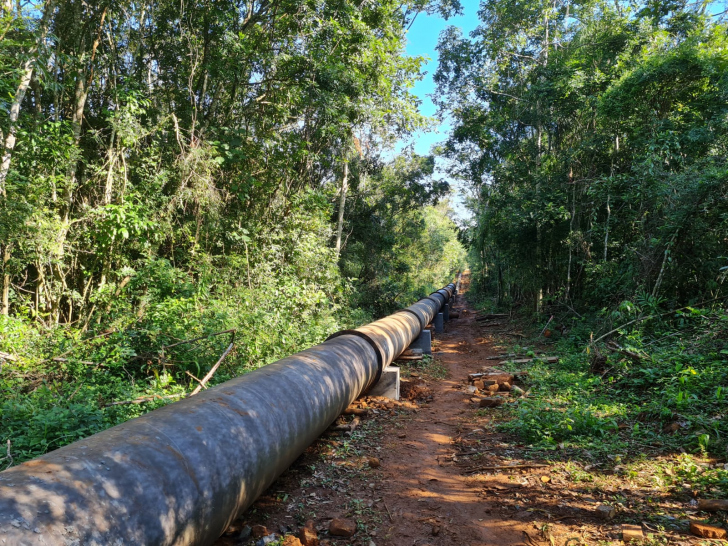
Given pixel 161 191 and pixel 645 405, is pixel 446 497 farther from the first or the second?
pixel 161 191

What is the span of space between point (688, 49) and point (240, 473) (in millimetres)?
11134

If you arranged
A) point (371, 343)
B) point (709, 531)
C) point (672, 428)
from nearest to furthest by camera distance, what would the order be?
point (709, 531) < point (672, 428) < point (371, 343)

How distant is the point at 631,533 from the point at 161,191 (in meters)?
8.23

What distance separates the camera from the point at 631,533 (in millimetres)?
2604

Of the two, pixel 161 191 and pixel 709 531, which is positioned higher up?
pixel 161 191

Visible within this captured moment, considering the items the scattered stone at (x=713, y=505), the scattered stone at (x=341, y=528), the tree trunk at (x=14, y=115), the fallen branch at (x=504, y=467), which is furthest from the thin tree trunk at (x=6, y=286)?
the scattered stone at (x=713, y=505)

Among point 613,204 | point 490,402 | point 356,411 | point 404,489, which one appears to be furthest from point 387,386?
point 613,204

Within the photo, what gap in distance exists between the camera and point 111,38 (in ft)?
24.9

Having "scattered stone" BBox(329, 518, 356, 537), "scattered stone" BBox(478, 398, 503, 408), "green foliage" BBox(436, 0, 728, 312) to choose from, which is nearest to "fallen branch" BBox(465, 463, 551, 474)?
"scattered stone" BBox(329, 518, 356, 537)

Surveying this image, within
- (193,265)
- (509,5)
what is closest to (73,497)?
(193,265)

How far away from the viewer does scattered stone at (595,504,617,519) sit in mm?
2814

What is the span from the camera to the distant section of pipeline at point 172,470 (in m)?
1.45

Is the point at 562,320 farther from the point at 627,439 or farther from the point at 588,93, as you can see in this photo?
the point at 627,439

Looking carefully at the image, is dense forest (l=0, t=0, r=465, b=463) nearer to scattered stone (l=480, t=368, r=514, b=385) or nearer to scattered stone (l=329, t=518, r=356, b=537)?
scattered stone (l=329, t=518, r=356, b=537)
